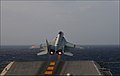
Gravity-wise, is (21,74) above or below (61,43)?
below

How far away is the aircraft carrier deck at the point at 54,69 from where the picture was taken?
63763 millimetres

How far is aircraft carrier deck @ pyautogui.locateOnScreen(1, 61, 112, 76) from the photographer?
63.8m

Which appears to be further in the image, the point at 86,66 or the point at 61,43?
the point at 61,43

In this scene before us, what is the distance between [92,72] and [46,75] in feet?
34.5

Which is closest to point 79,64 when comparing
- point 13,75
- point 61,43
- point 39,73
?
point 61,43

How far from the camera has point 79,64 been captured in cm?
7225

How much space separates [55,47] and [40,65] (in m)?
5.91

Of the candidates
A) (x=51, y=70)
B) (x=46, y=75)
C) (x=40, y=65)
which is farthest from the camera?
(x=40, y=65)

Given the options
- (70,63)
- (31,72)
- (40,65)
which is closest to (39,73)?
(31,72)

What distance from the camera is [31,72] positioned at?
64562mm

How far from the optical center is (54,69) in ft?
219

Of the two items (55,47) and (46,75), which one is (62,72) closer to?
(46,75)

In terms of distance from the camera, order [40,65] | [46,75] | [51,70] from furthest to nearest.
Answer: [40,65]
[51,70]
[46,75]

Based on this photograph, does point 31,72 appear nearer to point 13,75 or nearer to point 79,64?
point 13,75
